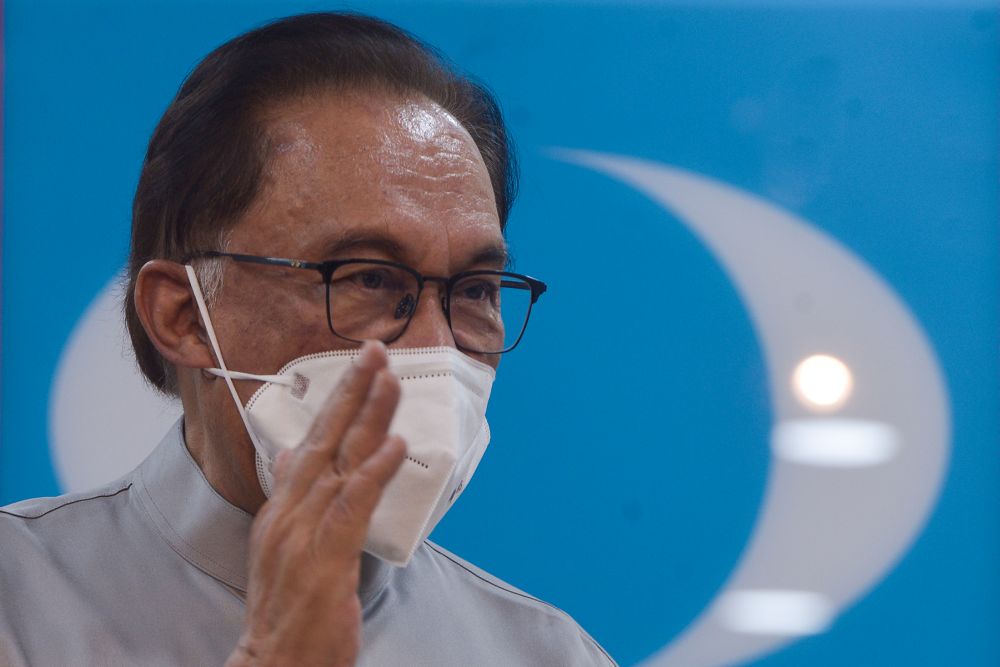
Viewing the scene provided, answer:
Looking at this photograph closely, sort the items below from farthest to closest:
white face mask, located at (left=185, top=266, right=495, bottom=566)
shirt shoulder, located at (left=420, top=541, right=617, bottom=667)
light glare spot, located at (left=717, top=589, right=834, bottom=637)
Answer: light glare spot, located at (left=717, top=589, right=834, bottom=637), shirt shoulder, located at (left=420, top=541, right=617, bottom=667), white face mask, located at (left=185, top=266, right=495, bottom=566)

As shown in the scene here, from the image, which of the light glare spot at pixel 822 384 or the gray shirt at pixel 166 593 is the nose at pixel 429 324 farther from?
the light glare spot at pixel 822 384

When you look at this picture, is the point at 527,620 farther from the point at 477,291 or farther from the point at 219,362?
the point at 219,362

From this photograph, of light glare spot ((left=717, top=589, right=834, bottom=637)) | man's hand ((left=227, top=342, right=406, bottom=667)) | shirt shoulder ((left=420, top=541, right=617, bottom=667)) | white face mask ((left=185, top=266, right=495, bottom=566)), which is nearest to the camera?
man's hand ((left=227, top=342, right=406, bottom=667))

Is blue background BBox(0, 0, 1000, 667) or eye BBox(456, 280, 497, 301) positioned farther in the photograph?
blue background BBox(0, 0, 1000, 667)

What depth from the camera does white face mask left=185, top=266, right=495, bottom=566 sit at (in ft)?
4.56

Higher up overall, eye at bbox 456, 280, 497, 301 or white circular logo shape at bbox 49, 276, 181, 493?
eye at bbox 456, 280, 497, 301

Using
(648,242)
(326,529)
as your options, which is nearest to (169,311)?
(326,529)

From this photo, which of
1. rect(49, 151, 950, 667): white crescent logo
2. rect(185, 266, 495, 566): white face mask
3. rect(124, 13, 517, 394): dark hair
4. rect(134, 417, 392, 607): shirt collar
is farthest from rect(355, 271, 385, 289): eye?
rect(49, 151, 950, 667): white crescent logo

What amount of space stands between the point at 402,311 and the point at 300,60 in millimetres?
467

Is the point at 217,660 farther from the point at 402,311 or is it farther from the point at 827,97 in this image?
the point at 827,97

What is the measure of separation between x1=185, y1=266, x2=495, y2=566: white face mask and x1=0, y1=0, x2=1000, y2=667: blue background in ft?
3.23

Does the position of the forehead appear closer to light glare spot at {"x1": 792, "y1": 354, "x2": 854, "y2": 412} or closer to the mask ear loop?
the mask ear loop

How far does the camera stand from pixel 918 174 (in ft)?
8.29

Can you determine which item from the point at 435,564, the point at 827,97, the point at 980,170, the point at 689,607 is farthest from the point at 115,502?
the point at 980,170
